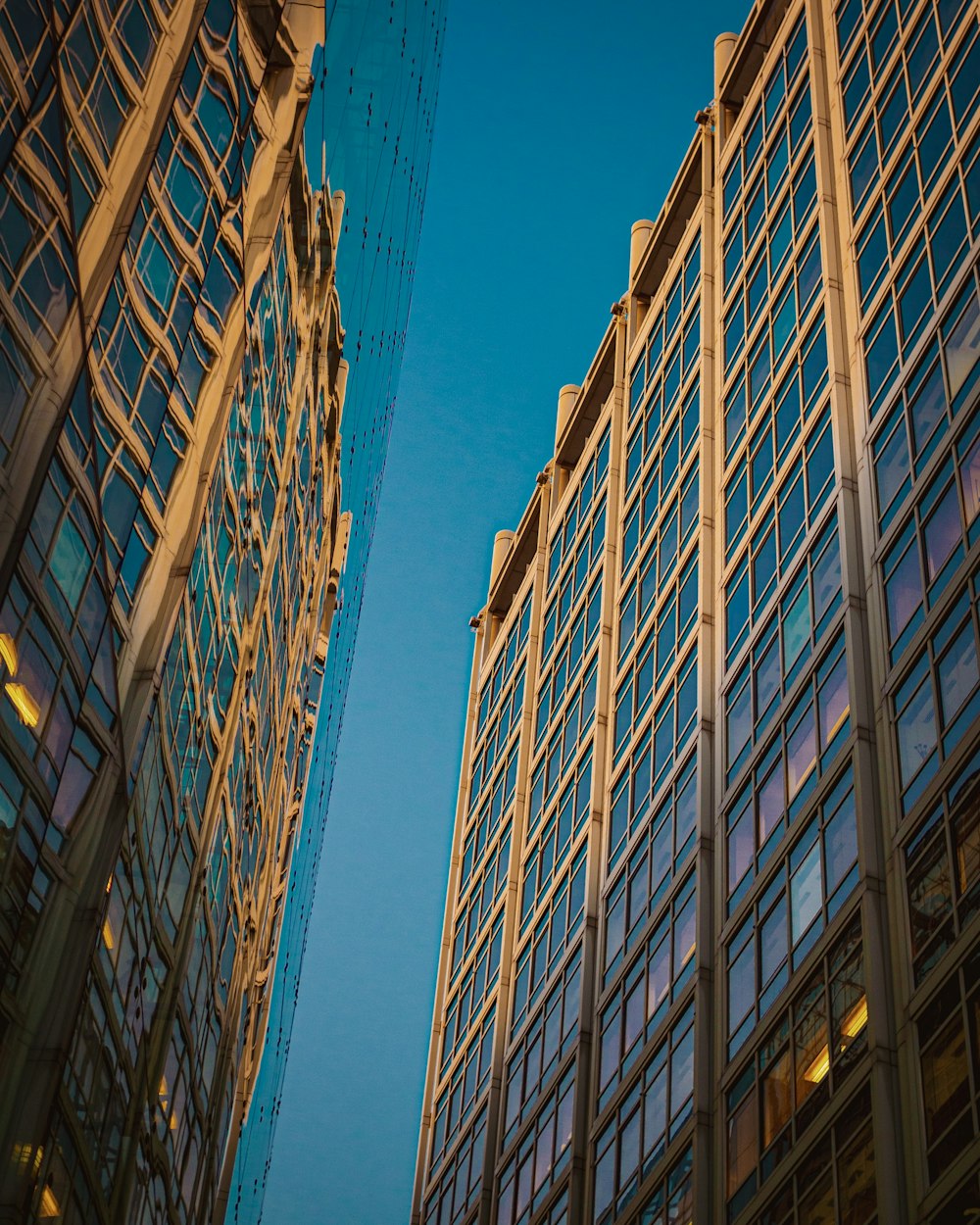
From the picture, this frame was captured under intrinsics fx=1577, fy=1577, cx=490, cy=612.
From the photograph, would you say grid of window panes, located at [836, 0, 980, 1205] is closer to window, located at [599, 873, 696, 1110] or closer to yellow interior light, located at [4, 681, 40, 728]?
window, located at [599, 873, 696, 1110]

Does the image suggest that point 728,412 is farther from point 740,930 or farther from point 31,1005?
point 31,1005

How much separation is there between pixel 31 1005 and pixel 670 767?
26.3 m

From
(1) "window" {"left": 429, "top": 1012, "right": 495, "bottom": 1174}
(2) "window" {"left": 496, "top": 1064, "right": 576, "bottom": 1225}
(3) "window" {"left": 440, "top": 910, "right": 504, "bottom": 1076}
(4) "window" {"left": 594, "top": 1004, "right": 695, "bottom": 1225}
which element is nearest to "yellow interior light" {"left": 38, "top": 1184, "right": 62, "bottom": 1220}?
(4) "window" {"left": 594, "top": 1004, "right": 695, "bottom": 1225}

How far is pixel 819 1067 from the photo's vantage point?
26375 mm

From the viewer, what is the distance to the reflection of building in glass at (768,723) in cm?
2519

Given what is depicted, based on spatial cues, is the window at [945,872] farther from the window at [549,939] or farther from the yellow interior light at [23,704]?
the window at [549,939]

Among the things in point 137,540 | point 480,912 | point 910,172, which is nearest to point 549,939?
point 480,912

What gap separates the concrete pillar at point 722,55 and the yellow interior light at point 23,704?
42.9 m

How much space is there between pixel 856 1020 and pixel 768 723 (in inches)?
356

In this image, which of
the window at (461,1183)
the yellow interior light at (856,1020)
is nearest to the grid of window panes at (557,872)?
the window at (461,1183)

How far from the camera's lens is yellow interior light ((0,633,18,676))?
11.9m

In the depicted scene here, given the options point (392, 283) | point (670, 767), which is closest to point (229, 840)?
point (670, 767)

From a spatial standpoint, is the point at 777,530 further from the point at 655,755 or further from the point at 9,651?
the point at 9,651

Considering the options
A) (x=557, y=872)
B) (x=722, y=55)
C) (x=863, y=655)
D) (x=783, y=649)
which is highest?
(x=722, y=55)
